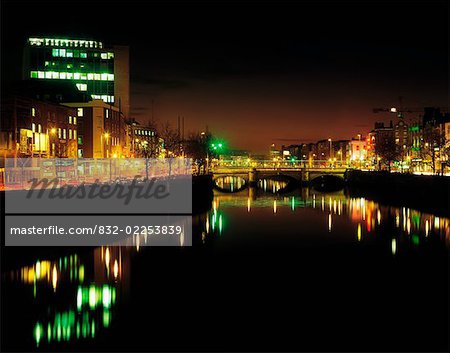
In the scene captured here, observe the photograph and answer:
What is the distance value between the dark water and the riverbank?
2095 centimetres

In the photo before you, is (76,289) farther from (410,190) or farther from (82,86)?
(82,86)

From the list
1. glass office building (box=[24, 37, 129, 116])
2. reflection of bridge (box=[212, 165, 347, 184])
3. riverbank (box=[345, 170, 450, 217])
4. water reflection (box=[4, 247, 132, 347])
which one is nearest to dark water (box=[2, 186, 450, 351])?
water reflection (box=[4, 247, 132, 347])

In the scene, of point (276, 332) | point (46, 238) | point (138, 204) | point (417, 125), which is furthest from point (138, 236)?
point (417, 125)

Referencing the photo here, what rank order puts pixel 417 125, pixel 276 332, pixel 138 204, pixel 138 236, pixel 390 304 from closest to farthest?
→ 1. pixel 276 332
2. pixel 390 304
3. pixel 138 236
4. pixel 138 204
5. pixel 417 125

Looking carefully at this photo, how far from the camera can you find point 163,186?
61594mm

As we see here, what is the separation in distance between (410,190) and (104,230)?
46.5 metres

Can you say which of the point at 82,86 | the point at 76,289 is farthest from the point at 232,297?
the point at 82,86

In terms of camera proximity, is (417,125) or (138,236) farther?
(417,125)

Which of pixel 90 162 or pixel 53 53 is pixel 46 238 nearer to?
pixel 90 162

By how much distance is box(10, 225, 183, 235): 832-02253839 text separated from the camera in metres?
32.6

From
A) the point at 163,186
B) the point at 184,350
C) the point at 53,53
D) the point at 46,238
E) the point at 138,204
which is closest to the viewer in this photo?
the point at 184,350

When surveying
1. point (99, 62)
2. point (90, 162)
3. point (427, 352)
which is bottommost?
point (427, 352)

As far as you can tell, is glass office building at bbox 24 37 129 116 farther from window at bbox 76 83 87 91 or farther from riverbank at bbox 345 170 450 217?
riverbank at bbox 345 170 450 217

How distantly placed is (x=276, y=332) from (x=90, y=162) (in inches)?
2558
